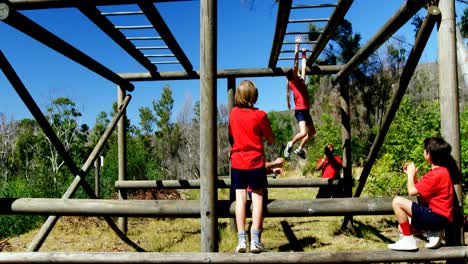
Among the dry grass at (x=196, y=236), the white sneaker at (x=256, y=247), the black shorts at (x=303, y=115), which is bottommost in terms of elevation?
the dry grass at (x=196, y=236)

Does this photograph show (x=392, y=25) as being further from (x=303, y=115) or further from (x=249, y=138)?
(x=249, y=138)

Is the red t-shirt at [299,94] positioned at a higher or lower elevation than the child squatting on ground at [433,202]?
higher

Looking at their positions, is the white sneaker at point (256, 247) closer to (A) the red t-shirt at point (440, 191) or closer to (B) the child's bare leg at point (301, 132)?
(A) the red t-shirt at point (440, 191)

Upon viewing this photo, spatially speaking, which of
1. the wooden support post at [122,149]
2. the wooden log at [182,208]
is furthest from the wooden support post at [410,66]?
the wooden support post at [122,149]

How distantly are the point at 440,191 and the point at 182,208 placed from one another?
6.75 feet

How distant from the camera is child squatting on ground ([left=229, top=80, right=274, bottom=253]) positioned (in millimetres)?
3018

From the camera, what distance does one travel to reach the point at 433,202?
2.88 meters

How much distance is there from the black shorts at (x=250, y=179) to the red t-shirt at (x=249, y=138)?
0.04 meters

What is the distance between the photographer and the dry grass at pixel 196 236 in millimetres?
5844

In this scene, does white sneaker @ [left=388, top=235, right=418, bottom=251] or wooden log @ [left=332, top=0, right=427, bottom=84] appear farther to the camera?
wooden log @ [left=332, top=0, right=427, bottom=84]

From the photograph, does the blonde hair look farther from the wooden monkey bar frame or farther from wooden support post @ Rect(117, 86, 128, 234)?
wooden support post @ Rect(117, 86, 128, 234)

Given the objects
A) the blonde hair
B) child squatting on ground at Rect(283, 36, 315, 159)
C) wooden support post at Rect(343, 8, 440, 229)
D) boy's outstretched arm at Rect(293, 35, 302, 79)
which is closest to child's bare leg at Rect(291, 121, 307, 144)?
child squatting on ground at Rect(283, 36, 315, 159)

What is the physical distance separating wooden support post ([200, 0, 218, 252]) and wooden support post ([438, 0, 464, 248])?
188 centimetres

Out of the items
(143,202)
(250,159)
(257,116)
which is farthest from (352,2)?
(143,202)
